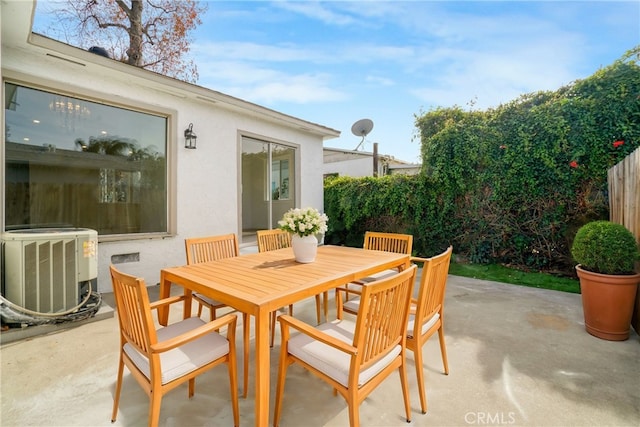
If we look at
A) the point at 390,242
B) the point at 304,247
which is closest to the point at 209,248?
the point at 304,247

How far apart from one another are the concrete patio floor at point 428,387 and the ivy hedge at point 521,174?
8.49ft

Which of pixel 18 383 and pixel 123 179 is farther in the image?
pixel 123 179

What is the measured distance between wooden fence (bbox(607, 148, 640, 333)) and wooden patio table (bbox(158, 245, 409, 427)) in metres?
2.49

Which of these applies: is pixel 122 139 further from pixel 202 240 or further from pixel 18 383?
pixel 18 383

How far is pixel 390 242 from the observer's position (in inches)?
137

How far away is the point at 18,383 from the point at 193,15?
1028cm

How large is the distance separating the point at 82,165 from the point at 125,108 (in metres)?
1.00

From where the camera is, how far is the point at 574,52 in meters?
4.71

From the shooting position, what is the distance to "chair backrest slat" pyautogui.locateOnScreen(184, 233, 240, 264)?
2.84 meters

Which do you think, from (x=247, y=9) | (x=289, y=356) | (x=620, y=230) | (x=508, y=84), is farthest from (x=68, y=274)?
(x=508, y=84)

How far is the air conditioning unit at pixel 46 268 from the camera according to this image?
2.79 m

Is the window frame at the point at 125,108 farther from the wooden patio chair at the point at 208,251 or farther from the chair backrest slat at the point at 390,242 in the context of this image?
the chair backrest slat at the point at 390,242

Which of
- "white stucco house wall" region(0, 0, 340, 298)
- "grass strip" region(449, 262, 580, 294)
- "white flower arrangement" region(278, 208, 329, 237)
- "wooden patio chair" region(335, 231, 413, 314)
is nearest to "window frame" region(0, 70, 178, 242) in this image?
"white stucco house wall" region(0, 0, 340, 298)

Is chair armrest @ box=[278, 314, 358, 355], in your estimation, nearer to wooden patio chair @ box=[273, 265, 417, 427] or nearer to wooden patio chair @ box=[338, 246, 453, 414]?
wooden patio chair @ box=[273, 265, 417, 427]
